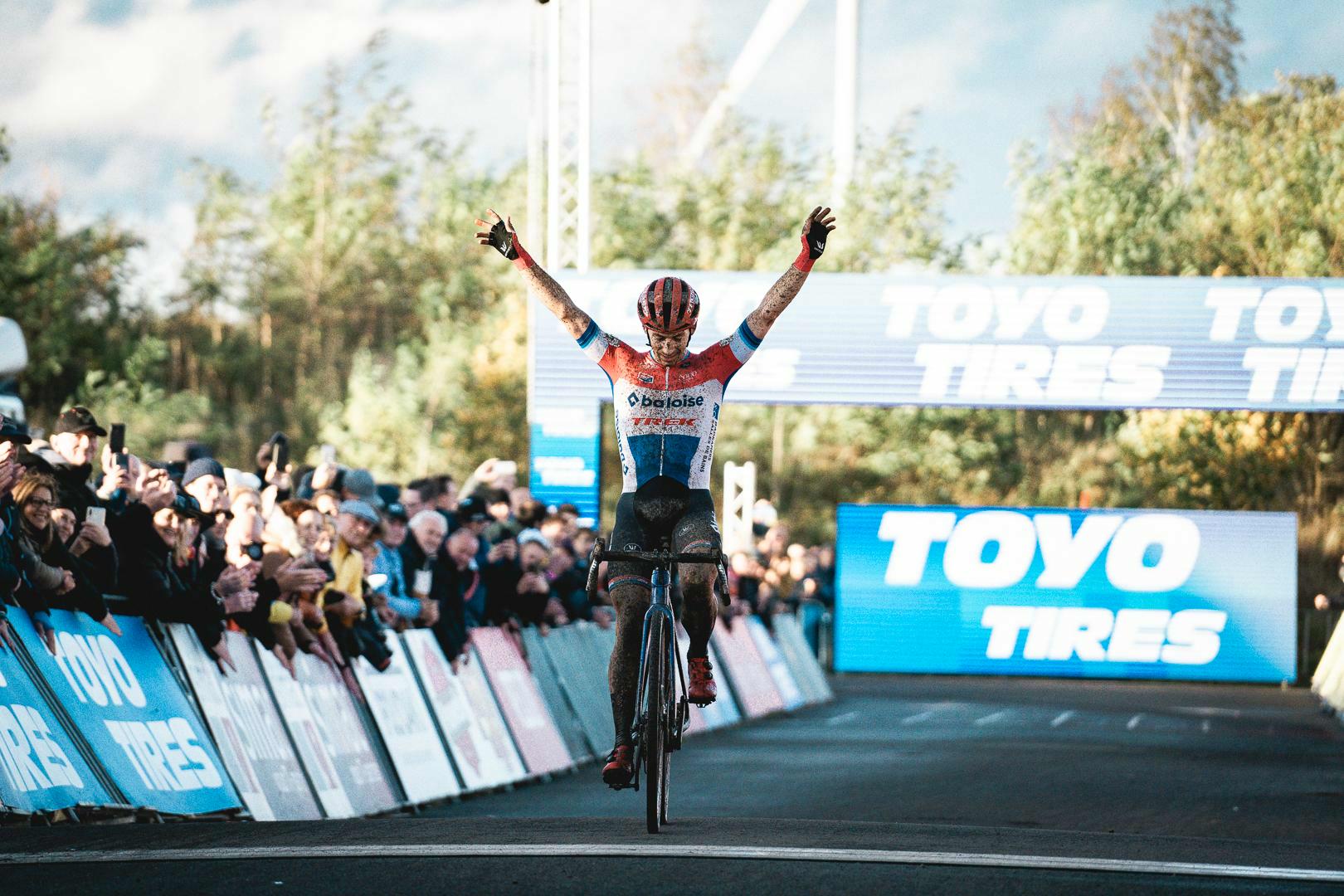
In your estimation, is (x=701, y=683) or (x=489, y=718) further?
(x=489, y=718)

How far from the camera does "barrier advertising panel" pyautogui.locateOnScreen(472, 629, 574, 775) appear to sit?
16205 millimetres

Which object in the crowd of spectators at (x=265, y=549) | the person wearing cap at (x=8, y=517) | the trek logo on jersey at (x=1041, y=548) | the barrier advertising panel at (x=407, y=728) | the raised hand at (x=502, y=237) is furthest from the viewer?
the trek logo on jersey at (x=1041, y=548)

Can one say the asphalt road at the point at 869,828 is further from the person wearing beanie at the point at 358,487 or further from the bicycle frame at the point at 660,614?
the person wearing beanie at the point at 358,487

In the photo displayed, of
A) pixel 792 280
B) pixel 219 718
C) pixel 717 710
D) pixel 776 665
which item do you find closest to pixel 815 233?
pixel 792 280

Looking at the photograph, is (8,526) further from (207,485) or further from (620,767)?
(620,767)

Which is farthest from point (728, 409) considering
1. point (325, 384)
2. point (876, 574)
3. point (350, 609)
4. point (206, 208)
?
point (350, 609)

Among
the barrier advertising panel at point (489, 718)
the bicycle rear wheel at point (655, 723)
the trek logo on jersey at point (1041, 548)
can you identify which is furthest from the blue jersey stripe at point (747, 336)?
the trek logo on jersey at point (1041, 548)

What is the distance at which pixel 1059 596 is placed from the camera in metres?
29.8

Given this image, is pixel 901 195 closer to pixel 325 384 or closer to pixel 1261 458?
pixel 1261 458

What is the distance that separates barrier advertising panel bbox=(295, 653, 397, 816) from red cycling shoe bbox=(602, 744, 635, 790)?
4.16m

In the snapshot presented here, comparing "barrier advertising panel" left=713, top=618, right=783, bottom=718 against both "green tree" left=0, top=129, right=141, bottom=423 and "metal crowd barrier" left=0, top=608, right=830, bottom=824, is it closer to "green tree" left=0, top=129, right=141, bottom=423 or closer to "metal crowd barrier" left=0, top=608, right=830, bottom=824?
"metal crowd barrier" left=0, top=608, right=830, bottom=824

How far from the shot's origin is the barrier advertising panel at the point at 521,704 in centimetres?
1620

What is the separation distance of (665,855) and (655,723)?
4.22ft

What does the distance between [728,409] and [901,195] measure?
22.5 ft
